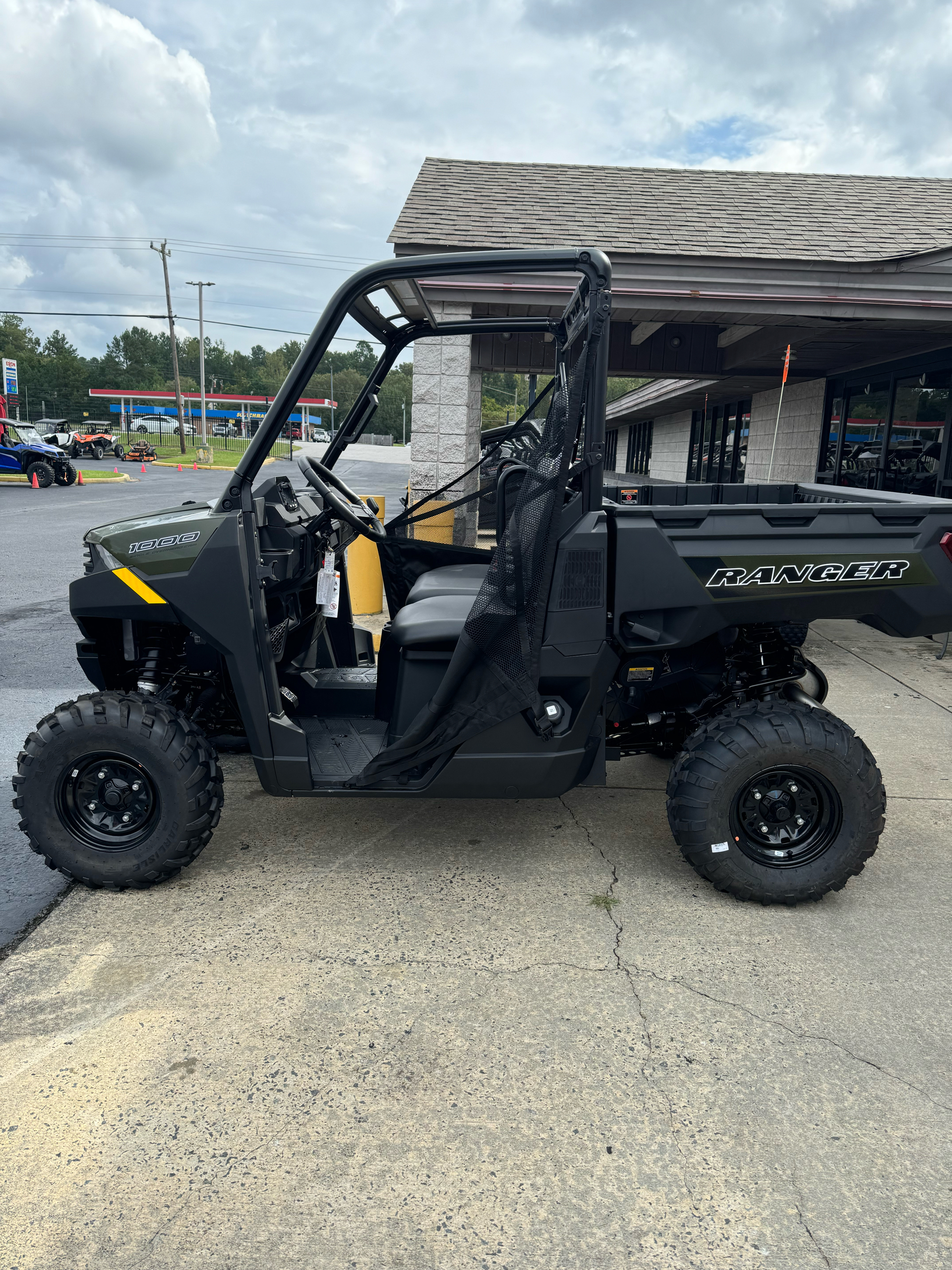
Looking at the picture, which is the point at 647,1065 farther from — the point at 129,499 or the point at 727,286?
the point at 129,499

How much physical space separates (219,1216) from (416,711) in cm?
166

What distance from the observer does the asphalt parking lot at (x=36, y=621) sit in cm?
329

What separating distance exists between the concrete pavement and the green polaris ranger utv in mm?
347

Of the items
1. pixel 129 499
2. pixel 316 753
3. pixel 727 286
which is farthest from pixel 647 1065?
pixel 129 499

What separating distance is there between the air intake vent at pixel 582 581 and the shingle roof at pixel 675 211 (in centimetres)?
582

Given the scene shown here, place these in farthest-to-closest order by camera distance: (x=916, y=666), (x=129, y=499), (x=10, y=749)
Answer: (x=129, y=499), (x=916, y=666), (x=10, y=749)

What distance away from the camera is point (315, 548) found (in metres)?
3.63

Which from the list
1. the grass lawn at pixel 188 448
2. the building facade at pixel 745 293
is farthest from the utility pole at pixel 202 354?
the building facade at pixel 745 293

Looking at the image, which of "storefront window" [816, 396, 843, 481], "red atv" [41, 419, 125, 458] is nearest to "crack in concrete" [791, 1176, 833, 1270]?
"storefront window" [816, 396, 843, 481]

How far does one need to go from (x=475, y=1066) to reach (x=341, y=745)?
4.74 ft

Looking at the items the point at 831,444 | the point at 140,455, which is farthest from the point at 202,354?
the point at 831,444

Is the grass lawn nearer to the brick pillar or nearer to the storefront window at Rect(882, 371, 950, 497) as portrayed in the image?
the brick pillar

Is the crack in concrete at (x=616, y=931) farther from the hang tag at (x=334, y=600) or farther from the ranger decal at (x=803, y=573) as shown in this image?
the hang tag at (x=334, y=600)

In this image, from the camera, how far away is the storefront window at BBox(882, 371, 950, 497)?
8.72 meters
